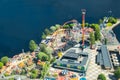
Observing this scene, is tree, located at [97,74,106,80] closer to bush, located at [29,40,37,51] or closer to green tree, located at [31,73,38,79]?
green tree, located at [31,73,38,79]

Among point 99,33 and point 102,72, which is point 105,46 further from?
point 102,72

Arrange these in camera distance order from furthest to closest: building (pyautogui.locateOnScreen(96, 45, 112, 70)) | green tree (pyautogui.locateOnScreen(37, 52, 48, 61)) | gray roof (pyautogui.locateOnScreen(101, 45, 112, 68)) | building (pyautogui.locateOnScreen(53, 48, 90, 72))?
green tree (pyautogui.locateOnScreen(37, 52, 48, 61)) < gray roof (pyautogui.locateOnScreen(101, 45, 112, 68)) < building (pyautogui.locateOnScreen(96, 45, 112, 70)) < building (pyautogui.locateOnScreen(53, 48, 90, 72))

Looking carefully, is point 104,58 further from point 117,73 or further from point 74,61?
point 74,61

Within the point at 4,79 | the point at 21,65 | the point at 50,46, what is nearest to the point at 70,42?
the point at 50,46

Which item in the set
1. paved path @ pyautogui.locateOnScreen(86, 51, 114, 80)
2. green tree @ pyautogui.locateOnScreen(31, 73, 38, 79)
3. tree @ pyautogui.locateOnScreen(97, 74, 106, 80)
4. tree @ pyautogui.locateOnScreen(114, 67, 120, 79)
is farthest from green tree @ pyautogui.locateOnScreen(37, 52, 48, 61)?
tree @ pyautogui.locateOnScreen(114, 67, 120, 79)

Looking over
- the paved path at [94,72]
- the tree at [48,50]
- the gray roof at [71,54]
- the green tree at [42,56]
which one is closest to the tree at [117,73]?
the paved path at [94,72]

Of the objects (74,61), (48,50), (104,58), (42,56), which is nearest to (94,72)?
(104,58)
